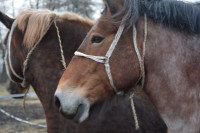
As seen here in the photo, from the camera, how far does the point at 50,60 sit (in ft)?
10.1

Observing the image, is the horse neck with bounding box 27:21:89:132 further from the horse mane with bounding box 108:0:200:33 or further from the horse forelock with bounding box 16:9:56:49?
the horse mane with bounding box 108:0:200:33

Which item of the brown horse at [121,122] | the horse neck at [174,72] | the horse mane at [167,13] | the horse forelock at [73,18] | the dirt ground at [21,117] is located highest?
the horse mane at [167,13]

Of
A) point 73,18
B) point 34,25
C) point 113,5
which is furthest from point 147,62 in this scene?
point 34,25

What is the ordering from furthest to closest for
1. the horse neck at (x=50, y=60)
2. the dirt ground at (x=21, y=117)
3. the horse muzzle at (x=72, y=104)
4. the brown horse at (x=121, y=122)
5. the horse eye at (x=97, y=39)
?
the dirt ground at (x=21, y=117) → the horse neck at (x=50, y=60) → the brown horse at (x=121, y=122) → the horse eye at (x=97, y=39) → the horse muzzle at (x=72, y=104)

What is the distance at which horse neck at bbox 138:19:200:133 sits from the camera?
192cm

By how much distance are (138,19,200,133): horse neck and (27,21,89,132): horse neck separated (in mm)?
1356

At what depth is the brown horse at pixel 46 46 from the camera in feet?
10.1

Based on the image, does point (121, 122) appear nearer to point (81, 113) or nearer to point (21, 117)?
point (81, 113)

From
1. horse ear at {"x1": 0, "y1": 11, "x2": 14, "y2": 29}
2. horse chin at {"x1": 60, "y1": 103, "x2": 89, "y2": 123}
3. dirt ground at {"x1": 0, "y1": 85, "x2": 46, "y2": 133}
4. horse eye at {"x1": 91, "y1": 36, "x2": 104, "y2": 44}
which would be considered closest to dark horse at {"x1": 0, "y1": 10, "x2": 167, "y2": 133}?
horse ear at {"x1": 0, "y1": 11, "x2": 14, "y2": 29}

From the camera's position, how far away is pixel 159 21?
199cm

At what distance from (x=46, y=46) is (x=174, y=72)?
5.79 ft

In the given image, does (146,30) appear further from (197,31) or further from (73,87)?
(73,87)

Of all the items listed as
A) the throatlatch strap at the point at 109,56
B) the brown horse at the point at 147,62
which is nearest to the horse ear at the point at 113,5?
the brown horse at the point at 147,62

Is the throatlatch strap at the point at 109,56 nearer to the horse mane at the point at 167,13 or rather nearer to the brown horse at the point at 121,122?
the horse mane at the point at 167,13
